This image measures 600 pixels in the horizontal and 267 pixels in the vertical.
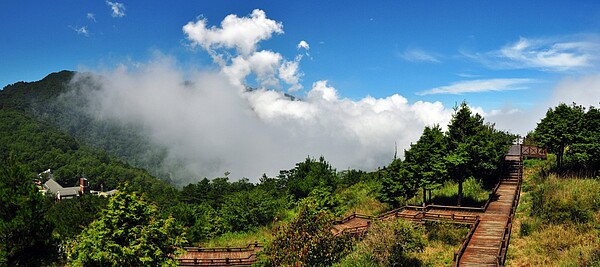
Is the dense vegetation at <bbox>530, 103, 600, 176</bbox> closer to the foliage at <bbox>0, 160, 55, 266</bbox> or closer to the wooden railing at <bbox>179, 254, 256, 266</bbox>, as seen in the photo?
the wooden railing at <bbox>179, 254, 256, 266</bbox>

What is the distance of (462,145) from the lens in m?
29.9

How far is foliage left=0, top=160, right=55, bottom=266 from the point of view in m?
20.8

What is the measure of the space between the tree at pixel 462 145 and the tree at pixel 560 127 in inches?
284

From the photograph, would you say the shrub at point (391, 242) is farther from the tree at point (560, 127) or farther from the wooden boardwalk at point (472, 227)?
the tree at point (560, 127)

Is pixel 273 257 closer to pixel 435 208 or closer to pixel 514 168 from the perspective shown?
pixel 435 208

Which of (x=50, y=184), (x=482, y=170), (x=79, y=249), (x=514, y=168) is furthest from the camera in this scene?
(x=50, y=184)

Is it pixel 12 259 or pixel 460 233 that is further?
pixel 460 233

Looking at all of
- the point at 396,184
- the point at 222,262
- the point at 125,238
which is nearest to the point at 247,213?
the point at 222,262

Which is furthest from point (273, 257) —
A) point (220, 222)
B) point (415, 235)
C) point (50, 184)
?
point (50, 184)

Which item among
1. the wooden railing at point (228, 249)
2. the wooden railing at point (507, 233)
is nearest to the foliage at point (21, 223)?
the wooden railing at point (228, 249)

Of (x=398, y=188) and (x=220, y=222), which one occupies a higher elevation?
(x=398, y=188)

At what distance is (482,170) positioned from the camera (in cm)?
3381

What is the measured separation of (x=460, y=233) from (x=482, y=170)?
1016 centimetres

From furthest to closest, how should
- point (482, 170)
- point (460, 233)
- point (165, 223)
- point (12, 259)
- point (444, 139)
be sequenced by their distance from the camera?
point (482, 170), point (444, 139), point (460, 233), point (12, 259), point (165, 223)
